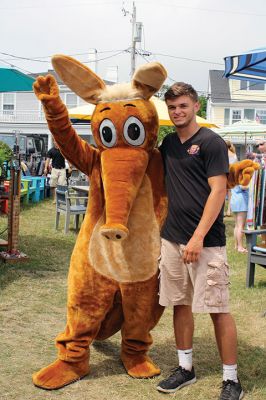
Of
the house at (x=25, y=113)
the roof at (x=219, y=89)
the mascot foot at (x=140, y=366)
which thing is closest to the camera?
the mascot foot at (x=140, y=366)

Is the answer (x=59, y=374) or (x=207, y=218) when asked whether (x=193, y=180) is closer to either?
(x=207, y=218)

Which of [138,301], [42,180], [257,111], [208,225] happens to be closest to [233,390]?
[138,301]

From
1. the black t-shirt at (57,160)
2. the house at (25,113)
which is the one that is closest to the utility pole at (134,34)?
the house at (25,113)

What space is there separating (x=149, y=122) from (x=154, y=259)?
88 cm

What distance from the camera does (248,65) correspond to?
5.75 m

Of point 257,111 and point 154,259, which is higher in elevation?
point 257,111

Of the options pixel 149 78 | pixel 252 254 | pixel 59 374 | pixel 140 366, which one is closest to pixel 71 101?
pixel 252 254

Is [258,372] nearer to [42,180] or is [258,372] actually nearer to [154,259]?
[154,259]

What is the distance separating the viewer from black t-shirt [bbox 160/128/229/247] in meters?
3.06

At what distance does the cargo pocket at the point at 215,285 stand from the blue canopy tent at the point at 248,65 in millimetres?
3044

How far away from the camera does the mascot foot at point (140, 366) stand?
11.6 feet

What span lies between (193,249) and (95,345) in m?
1.52

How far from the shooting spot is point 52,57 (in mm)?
3342

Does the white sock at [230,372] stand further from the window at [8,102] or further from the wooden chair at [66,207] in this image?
the window at [8,102]
